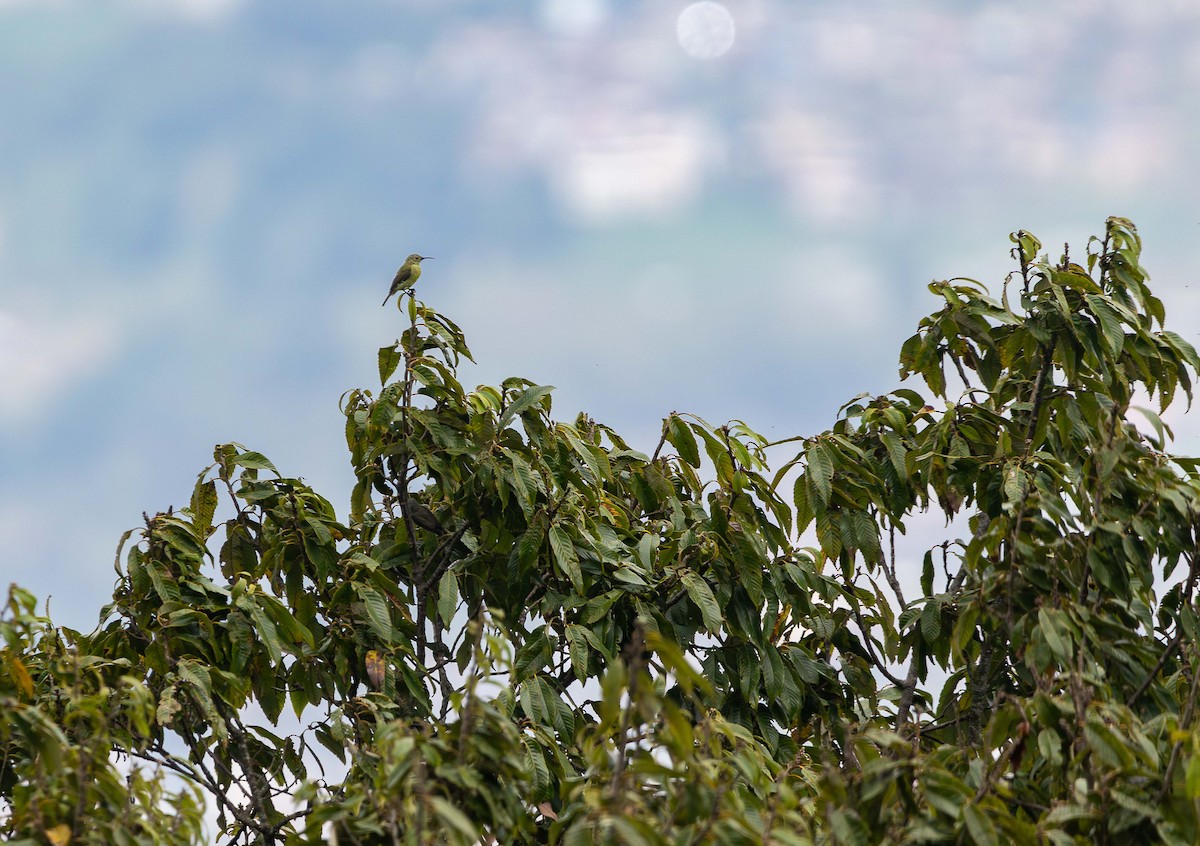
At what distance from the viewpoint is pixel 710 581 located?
17.3 feet

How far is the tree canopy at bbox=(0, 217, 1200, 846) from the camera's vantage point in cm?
396

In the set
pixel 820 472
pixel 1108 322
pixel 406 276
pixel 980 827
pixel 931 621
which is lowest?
pixel 980 827

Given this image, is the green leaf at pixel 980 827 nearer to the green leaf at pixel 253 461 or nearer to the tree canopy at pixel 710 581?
the tree canopy at pixel 710 581

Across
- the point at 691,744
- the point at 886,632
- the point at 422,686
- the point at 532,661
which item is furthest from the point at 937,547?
the point at 691,744

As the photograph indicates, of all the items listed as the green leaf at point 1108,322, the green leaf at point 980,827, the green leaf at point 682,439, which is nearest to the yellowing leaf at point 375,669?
the green leaf at point 682,439

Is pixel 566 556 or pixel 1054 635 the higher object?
pixel 566 556

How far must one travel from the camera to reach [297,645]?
5270 millimetres

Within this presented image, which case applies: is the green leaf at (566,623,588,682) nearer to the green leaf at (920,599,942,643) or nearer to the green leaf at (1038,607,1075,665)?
the green leaf at (920,599,942,643)

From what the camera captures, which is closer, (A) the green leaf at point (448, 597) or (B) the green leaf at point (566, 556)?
(B) the green leaf at point (566, 556)

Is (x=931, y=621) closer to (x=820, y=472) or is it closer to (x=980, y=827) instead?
(x=820, y=472)

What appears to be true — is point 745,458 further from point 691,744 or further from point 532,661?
point 691,744

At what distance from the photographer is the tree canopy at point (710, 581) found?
3957 millimetres

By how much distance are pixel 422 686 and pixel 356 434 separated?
3.74 feet

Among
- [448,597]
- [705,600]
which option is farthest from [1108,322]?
[448,597]
